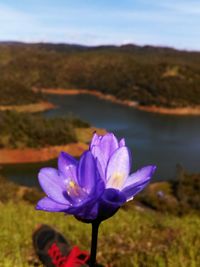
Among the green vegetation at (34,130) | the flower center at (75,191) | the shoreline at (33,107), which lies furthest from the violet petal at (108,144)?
the shoreline at (33,107)

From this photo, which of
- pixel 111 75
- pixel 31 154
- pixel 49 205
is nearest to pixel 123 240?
pixel 49 205

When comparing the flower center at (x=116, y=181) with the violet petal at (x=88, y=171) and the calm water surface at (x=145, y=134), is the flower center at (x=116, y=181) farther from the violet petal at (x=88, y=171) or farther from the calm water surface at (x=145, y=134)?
the calm water surface at (x=145, y=134)

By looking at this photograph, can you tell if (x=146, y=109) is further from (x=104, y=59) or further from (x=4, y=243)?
(x=4, y=243)

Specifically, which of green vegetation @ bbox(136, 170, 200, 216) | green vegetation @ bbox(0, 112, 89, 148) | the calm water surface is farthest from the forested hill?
green vegetation @ bbox(136, 170, 200, 216)

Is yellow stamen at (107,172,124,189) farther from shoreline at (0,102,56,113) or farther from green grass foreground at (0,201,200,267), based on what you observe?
shoreline at (0,102,56,113)

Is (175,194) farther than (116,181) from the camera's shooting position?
Yes

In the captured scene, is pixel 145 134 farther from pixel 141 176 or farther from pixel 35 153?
pixel 141 176

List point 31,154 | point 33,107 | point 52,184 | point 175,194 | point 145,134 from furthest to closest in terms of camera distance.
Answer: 1. point 33,107
2. point 145,134
3. point 31,154
4. point 175,194
5. point 52,184
